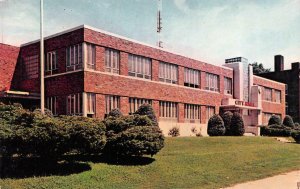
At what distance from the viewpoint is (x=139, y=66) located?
29.1 metres

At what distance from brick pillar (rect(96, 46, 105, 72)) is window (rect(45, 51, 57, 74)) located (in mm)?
3781

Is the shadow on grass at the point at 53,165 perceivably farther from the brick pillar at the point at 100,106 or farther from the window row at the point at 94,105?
the brick pillar at the point at 100,106

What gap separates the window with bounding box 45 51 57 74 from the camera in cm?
2719

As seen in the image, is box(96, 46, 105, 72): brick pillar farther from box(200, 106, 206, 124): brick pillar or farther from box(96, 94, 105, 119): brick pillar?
box(200, 106, 206, 124): brick pillar

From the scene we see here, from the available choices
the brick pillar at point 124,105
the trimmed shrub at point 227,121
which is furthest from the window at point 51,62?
the trimmed shrub at point 227,121

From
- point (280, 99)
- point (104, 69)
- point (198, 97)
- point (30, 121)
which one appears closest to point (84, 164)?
point (30, 121)

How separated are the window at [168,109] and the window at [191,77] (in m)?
3.22

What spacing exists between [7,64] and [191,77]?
16.5 meters

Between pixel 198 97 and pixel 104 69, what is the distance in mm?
12833

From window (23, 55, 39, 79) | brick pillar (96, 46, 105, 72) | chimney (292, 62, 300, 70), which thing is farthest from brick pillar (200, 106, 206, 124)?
chimney (292, 62, 300, 70)

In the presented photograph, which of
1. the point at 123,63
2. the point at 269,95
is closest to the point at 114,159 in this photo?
the point at 123,63

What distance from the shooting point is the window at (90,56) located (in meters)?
25.0

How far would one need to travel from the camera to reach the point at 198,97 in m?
35.8

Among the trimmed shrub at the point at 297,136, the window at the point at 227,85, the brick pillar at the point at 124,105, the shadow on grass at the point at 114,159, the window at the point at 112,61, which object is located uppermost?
the window at the point at 112,61
